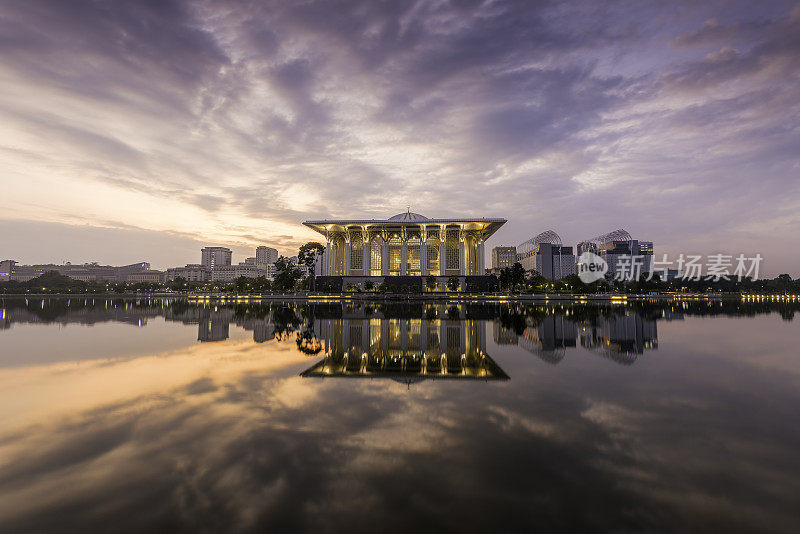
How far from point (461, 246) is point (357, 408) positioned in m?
97.6

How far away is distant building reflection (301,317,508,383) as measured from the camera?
11.2m

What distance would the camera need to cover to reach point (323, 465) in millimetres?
5328

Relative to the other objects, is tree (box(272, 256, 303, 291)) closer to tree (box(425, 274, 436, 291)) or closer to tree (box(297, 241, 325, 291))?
tree (box(297, 241, 325, 291))

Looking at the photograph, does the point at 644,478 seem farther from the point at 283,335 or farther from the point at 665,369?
the point at 283,335

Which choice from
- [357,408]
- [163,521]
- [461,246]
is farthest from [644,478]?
[461,246]

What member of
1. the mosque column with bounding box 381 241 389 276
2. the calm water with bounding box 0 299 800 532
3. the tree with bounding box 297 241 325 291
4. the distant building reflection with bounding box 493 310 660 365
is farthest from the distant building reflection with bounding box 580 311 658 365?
the tree with bounding box 297 241 325 291

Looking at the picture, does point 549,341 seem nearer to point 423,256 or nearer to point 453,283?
point 453,283

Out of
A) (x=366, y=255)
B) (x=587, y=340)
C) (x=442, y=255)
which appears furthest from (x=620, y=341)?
(x=366, y=255)

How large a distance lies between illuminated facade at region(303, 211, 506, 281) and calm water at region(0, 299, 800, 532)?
9062cm

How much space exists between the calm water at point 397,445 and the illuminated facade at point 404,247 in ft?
297

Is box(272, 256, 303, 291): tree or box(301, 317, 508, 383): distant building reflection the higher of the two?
box(272, 256, 303, 291): tree

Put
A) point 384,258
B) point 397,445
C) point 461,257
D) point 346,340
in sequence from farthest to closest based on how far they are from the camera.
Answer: point 384,258
point 461,257
point 346,340
point 397,445

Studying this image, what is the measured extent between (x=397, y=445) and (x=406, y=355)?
8163 millimetres

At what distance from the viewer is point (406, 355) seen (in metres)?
14.2
